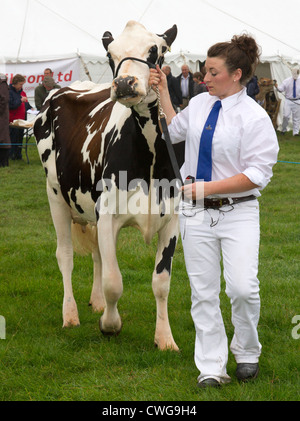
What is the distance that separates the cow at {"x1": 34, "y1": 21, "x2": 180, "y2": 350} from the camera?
4.02 m

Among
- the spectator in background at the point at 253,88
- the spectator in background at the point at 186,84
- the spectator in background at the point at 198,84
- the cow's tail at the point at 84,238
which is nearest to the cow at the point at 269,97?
the spectator in background at the point at 253,88

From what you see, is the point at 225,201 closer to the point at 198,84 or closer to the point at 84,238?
the point at 84,238

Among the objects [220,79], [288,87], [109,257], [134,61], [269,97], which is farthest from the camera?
[269,97]

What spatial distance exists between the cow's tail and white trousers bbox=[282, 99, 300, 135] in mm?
15045

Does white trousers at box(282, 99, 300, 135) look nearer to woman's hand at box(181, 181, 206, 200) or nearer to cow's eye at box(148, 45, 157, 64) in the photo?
cow's eye at box(148, 45, 157, 64)

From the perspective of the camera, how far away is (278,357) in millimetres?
4301

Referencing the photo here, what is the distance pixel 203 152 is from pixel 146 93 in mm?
487

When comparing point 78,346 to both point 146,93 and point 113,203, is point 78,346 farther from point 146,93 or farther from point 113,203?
point 146,93

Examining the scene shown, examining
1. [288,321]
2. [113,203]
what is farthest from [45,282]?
[288,321]

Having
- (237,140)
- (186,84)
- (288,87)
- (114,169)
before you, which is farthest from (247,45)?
(288,87)

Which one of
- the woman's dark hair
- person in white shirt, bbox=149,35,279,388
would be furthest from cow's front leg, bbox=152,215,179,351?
the woman's dark hair

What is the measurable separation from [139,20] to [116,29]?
1.09m

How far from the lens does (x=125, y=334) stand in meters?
4.96

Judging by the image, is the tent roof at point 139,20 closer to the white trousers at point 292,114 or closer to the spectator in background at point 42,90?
the white trousers at point 292,114
